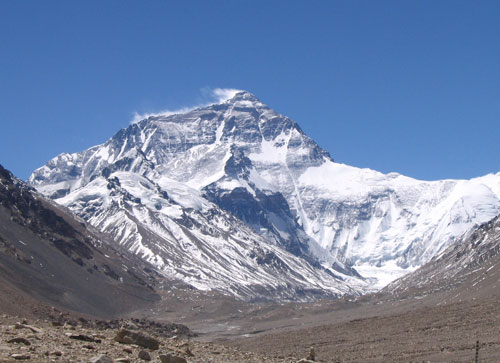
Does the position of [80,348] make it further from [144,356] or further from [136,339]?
[136,339]

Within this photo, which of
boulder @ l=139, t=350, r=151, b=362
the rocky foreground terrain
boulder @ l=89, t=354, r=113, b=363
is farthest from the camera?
boulder @ l=139, t=350, r=151, b=362

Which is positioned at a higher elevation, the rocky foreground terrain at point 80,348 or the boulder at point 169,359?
the boulder at point 169,359

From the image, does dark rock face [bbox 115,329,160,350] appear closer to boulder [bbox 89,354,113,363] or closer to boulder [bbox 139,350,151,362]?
boulder [bbox 139,350,151,362]

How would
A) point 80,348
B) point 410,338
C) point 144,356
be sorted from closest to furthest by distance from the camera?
1. point 144,356
2. point 80,348
3. point 410,338

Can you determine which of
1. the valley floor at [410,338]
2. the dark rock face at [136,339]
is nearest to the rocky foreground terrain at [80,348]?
the dark rock face at [136,339]

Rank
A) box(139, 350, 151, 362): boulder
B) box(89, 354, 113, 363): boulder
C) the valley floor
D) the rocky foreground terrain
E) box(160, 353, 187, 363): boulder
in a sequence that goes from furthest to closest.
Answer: the valley floor → box(139, 350, 151, 362): boulder → box(160, 353, 187, 363): boulder → the rocky foreground terrain → box(89, 354, 113, 363): boulder

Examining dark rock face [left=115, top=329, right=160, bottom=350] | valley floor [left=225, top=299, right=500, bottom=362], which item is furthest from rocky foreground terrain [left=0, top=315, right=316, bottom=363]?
valley floor [left=225, top=299, right=500, bottom=362]

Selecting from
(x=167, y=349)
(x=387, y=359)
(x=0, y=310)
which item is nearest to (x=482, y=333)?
(x=387, y=359)

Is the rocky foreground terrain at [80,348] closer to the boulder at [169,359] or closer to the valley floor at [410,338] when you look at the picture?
the boulder at [169,359]

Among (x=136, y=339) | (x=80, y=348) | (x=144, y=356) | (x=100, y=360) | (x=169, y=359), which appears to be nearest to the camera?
(x=100, y=360)

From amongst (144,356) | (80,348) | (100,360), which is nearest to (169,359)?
(144,356)

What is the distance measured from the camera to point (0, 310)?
13175 cm

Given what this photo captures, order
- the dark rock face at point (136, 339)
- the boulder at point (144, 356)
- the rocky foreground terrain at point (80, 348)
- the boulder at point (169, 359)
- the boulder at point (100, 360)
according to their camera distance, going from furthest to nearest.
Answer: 1. the dark rock face at point (136, 339)
2. the boulder at point (144, 356)
3. the boulder at point (169, 359)
4. the rocky foreground terrain at point (80, 348)
5. the boulder at point (100, 360)

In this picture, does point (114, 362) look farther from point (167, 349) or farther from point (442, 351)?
point (442, 351)
